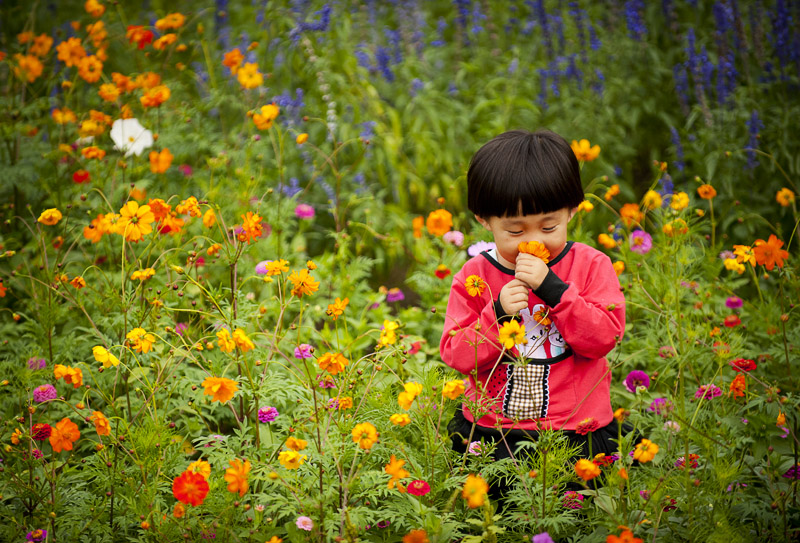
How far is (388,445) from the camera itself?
5.85 feet

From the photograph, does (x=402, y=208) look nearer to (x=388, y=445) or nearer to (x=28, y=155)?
(x=28, y=155)

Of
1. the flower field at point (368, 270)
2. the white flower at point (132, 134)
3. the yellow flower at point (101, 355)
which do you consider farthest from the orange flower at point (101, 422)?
the white flower at point (132, 134)

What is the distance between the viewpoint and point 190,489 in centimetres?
140

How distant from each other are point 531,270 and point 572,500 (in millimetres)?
566

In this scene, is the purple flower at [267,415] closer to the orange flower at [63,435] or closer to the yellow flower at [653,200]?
the orange flower at [63,435]

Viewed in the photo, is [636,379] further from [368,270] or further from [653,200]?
[368,270]

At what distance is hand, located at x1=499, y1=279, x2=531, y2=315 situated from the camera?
1686mm

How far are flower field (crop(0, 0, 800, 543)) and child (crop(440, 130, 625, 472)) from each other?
8 centimetres

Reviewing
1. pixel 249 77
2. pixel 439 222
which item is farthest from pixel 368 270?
pixel 249 77

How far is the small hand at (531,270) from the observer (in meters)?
1.68

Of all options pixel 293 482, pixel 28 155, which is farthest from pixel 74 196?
pixel 293 482

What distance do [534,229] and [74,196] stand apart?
2.24 metres

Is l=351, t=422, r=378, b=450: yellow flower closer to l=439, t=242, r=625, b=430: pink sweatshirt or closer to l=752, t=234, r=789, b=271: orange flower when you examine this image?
l=439, t=242, r=625, b=430: pink sweatshirt

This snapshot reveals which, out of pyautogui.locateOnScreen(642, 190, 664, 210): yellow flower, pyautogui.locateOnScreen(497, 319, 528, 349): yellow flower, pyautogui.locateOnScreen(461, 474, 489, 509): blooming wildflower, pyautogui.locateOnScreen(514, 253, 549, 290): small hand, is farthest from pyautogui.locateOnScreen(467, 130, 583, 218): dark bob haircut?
pyautogui.locateOnScreen(461, 474, 489, 509): blooming wildflower
